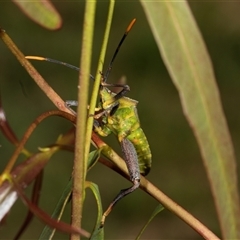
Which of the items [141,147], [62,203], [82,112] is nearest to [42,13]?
[82,112]

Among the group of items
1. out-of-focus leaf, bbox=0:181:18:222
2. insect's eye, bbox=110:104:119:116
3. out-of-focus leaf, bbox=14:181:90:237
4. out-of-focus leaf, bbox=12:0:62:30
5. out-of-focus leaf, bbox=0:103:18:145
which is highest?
out-of-focus leaf, bbox=12:0:62:30

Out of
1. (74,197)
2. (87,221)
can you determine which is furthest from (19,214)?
(74,197)

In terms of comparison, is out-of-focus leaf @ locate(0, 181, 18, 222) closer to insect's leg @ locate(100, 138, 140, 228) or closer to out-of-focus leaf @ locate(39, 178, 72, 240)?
out-of-focus leaf @ locate(39, 178, 72, 240)

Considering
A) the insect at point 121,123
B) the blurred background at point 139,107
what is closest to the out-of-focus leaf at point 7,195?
the insect at point 121,123

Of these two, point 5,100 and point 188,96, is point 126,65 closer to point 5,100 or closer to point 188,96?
point 5,100

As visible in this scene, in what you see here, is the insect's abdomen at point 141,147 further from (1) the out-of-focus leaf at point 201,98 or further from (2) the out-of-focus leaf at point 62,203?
(1) the out-of-focus leaf at point 201,98

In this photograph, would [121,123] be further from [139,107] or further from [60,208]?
[139,107]

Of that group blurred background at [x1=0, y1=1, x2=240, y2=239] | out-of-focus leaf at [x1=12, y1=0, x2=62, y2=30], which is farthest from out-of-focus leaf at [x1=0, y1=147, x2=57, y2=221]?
blurred background at [x1=0, y1=1, x2=240, y2=239]
